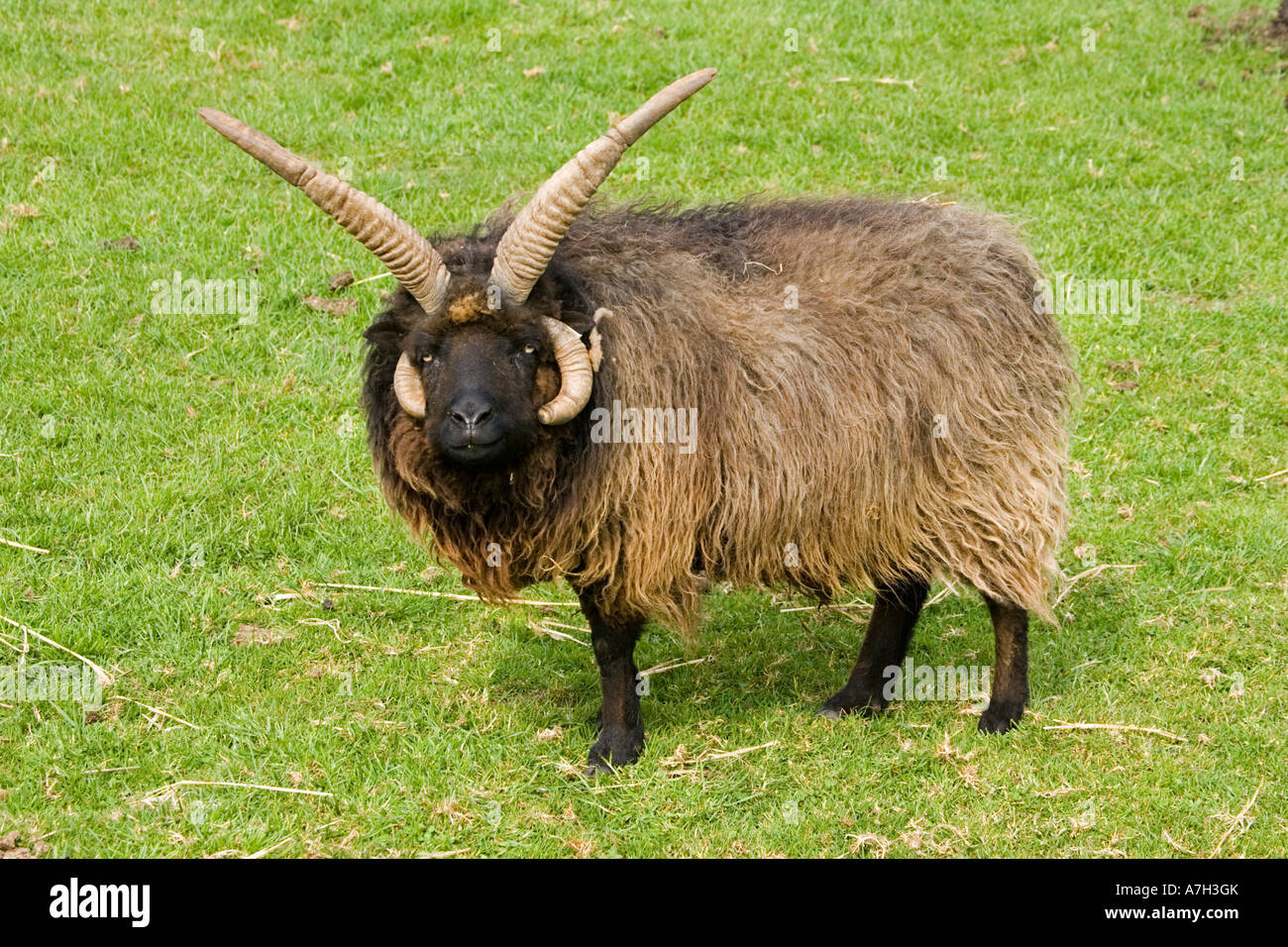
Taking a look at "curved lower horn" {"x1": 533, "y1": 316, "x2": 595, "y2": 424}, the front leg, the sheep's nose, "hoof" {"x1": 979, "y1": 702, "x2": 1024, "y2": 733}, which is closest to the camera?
the sheep's nose

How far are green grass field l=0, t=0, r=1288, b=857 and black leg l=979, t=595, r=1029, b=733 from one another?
0.33 feet

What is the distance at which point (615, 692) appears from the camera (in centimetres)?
673

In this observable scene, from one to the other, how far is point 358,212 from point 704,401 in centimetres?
165

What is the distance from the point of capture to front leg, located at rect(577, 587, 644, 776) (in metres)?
6.66

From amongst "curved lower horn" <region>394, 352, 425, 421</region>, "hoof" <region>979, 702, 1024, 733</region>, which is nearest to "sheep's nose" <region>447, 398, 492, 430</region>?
"curved lower horn" <region>394, 352, 425, 421</region>

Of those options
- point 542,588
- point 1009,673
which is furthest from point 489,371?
point 1009,673

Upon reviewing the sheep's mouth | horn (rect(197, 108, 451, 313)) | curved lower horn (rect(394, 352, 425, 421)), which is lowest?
the sheep's mouth

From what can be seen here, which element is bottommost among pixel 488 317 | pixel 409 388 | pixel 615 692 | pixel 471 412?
pixel 615 692

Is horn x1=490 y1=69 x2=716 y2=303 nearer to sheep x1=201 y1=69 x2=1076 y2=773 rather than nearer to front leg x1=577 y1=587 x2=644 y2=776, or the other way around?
sheep x1=201 y1=69 x2=1076 y2=773

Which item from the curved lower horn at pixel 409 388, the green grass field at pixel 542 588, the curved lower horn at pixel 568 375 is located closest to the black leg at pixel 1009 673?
the green grass field at pixel 542 588

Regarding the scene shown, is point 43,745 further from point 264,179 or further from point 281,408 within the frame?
point 264,179

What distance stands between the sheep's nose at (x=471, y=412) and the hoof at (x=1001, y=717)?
3.02 m

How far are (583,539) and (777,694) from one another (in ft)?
5.74

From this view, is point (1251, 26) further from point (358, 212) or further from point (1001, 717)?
point (358, 212)
